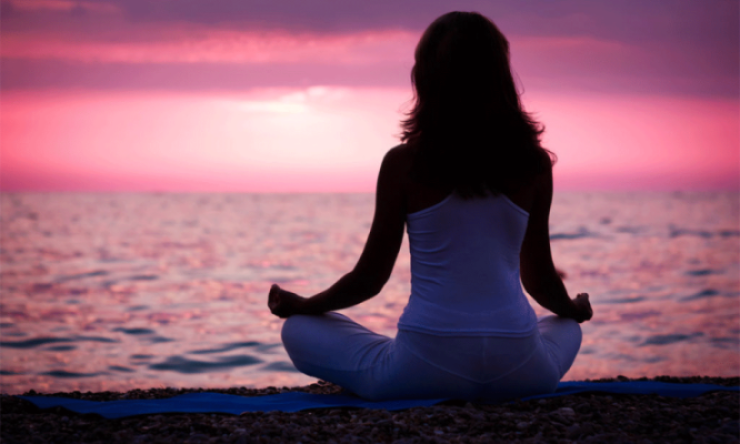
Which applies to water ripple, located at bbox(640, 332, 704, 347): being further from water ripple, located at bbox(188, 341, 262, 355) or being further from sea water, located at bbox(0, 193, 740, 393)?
water ripple, located at bbox(188, 341, 262, 355)

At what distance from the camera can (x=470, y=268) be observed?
2.65m

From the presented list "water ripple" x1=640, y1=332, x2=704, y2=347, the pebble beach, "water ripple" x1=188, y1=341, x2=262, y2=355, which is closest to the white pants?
the pebble beach

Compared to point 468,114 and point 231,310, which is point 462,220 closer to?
point 468,114

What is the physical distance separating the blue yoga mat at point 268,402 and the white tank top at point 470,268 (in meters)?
0.45

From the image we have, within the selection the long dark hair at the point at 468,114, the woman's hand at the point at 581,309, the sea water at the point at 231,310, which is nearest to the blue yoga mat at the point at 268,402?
the woman's hand at the point at 581,309

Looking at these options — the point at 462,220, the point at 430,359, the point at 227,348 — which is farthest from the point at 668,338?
the point at 462,220

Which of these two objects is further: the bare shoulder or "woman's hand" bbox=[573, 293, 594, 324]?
"woman's hand" bbox=[573, 293, 594, 324]

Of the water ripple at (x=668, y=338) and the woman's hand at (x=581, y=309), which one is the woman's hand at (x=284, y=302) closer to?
the woman's hand at (x=581, y=309)

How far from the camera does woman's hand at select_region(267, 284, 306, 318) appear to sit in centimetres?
306

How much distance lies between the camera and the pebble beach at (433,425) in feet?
8.26

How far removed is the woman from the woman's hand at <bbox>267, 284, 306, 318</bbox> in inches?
10.1

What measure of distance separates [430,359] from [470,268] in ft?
1.45

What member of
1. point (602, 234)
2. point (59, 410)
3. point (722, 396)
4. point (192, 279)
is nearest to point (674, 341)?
point (722, 396)

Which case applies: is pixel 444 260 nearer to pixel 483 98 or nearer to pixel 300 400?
pixel 483 98
